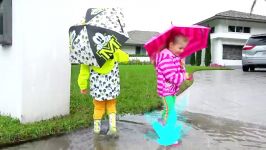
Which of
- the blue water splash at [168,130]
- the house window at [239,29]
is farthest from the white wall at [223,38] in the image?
the blue water splash at [168,130]

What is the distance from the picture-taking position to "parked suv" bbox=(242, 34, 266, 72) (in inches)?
618

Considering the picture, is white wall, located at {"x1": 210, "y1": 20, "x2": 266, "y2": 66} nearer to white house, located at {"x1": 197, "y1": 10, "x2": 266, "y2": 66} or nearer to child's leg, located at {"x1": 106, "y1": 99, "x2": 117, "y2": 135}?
white house, located at {"x1": 197, "y1": 10, "x2": 266, "y2": 66}

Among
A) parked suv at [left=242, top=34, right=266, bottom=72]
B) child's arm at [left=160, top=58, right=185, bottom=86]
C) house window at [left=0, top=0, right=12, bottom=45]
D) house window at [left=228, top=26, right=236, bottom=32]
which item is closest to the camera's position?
child's arm at [left=160, top=58, right=185, bottom=86]

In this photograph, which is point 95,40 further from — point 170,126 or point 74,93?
point 74,93

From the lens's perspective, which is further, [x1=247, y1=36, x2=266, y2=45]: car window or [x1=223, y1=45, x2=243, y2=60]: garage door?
[x1=223, y1=45, x2=243, y2=60]: garage door

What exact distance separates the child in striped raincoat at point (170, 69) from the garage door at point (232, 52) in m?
35.1

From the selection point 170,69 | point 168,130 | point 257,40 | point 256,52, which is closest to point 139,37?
point 257,40

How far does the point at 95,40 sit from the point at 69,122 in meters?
1.53

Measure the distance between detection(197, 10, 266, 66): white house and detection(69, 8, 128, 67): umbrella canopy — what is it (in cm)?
3396

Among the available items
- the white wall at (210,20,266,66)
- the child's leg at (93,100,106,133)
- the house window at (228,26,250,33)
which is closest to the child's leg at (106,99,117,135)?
the child's leg at (93,100,106,133)

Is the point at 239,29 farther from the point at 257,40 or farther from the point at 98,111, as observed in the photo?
the point at 98,111

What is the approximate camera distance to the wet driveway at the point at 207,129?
543cm

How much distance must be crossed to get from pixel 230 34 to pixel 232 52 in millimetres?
2006

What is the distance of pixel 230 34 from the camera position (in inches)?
1537
